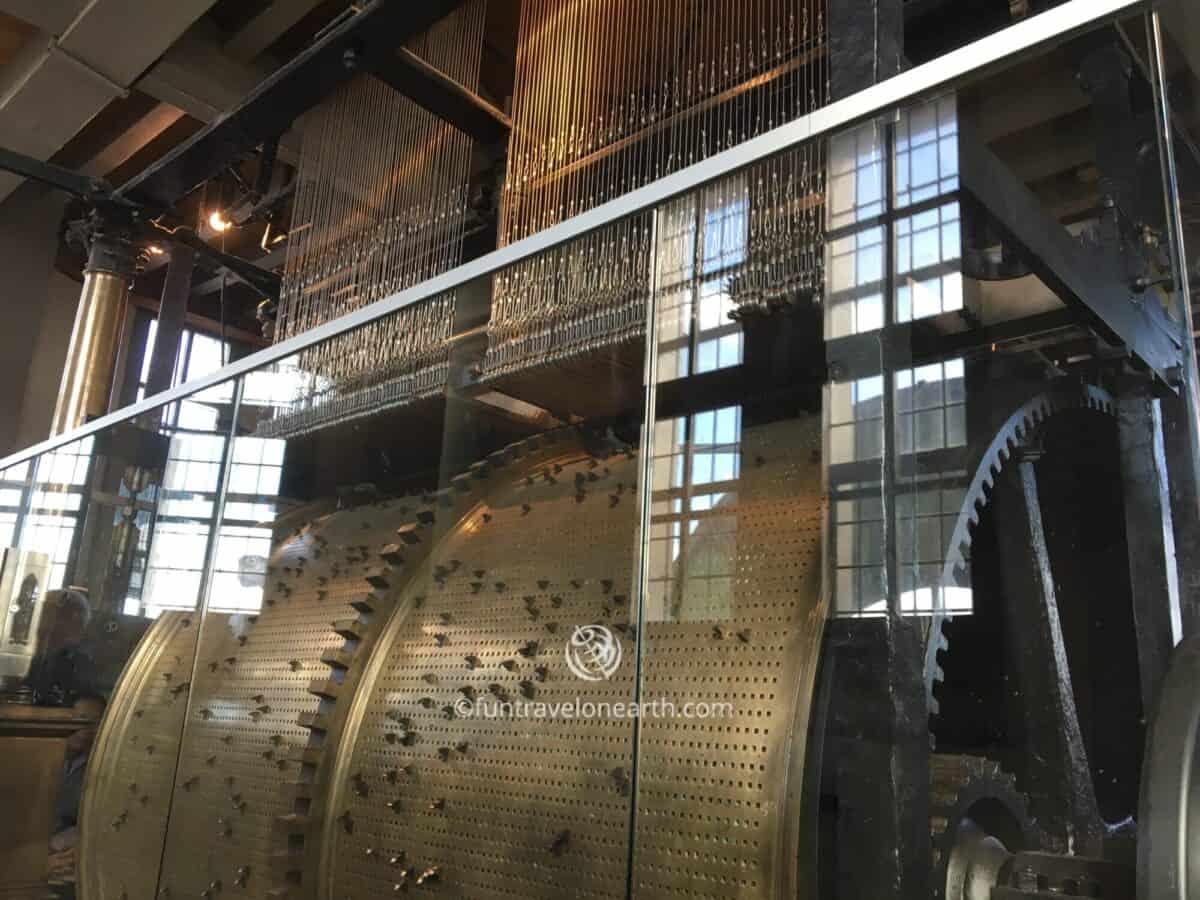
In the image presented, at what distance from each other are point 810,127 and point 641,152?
123 cm

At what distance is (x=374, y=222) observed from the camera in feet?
11.9

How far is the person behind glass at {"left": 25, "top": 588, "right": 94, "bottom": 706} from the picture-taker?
367 centimetres

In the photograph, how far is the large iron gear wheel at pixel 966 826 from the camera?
1.50 m

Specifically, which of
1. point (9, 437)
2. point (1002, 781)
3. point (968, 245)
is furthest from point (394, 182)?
point (9, 437)

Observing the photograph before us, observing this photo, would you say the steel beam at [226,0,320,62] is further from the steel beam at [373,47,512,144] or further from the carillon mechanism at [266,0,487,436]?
the steel beam at [373,47,512,144]

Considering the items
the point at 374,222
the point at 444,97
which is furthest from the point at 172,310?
the point at 444,97

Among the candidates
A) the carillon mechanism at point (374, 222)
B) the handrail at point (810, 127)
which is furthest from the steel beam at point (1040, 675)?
the carillon mechanism at point (374, 222)

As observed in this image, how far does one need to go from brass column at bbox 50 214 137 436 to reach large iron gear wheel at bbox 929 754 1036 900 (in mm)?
4356

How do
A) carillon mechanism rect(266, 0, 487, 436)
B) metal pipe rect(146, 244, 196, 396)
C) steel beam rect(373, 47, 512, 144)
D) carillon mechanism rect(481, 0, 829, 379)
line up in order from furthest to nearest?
metal pipe rect(146, 244, 196, 396) → steel beam rect(373, 47, 512, 144) → carillon mechanism rect(266, 0, 487, 436) → carillon mechanism rect(481, 0, 829, 379)

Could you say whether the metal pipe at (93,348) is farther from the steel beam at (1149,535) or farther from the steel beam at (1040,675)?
the steel beam at (1149,535)

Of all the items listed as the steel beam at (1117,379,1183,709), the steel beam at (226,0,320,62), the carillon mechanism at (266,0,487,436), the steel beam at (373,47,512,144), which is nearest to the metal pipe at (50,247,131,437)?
the steel beam at (226,0,320,62)

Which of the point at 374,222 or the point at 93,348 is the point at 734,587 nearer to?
the point at 374,222

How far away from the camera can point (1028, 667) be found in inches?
70.5

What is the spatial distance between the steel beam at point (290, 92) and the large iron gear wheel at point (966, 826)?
8.79ft
